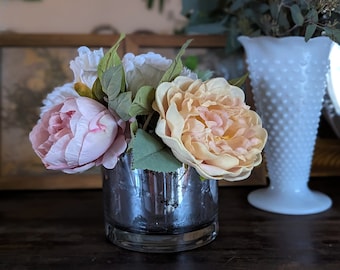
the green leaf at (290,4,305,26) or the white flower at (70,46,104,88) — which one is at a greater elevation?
the green leaf at (290,4,305,26)

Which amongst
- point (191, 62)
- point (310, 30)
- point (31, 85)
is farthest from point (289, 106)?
point (31, 85)

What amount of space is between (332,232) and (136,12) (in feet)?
1.75

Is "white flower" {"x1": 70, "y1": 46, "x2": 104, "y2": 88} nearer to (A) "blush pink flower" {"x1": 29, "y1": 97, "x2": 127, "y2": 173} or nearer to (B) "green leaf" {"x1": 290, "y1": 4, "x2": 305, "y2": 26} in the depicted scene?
(A) "blush pink flower" {"x1": 29, "y1": 97, "x2": 127, "y2": 173}

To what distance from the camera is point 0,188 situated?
906mm

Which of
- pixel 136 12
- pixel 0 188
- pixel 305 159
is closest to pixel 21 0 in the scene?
pixel 136 12

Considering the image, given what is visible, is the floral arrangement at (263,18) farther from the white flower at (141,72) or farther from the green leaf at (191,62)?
the white flower at (141,72)

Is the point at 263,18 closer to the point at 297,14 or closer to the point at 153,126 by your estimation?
the point at 297,14

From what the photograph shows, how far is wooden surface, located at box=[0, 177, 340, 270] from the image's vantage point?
62 centimetres

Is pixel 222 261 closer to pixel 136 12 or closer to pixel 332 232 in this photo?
pixel 332 232

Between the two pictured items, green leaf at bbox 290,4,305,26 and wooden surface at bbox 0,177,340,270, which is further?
green leaf at bbox 290,4,305,26

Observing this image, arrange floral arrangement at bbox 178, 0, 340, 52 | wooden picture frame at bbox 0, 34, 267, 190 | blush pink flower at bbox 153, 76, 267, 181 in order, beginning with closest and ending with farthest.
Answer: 1. blush pink flower at bbox 153, 76, 267, 181
2. floral arrangement at bbox 178, 0, 340, 52
3. wooden picture frame at bbox 0, 34, 267, 190

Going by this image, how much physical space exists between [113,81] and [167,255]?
8.7 inches

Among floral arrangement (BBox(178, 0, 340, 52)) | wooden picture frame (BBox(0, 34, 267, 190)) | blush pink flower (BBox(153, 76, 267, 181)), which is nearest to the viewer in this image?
blush pink flower (BBox(153, 76, 267, 181))

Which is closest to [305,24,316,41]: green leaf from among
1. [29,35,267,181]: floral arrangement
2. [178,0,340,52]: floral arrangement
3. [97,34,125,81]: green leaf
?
[178,0,340,52]: floral arrangement
